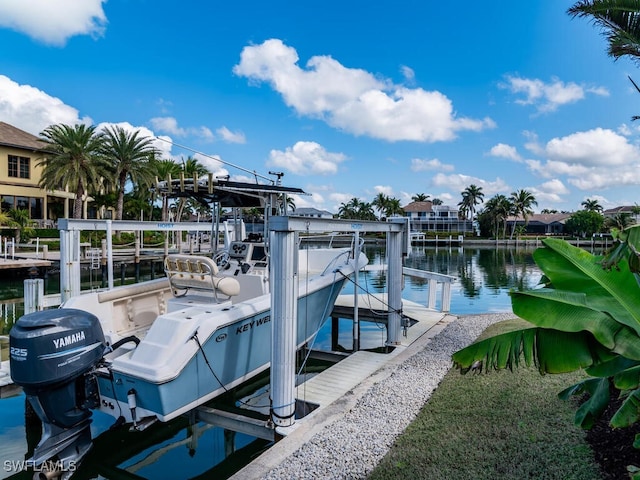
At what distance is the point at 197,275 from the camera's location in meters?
6.54

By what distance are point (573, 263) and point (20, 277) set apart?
1027 inches

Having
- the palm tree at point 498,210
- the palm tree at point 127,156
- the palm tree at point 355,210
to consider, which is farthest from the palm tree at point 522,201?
the palm tree at point 127,156

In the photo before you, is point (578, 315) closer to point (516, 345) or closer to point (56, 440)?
point (516, 345)

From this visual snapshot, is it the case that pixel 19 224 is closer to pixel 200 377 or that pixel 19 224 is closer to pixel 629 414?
pixel 200 377

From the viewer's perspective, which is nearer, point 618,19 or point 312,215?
point 618,19

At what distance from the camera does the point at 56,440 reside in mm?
4316

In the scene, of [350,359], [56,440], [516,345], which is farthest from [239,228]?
[516,345]

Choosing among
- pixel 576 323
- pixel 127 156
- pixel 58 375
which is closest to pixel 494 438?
pixel 576 323

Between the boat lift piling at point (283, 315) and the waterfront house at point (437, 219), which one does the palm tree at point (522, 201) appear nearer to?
the waterfront house at point (437, 219)

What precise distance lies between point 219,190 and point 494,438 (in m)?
5.19

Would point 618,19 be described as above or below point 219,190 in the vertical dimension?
above

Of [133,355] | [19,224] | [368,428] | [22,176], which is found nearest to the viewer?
[133,355]

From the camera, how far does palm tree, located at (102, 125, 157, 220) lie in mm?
32312

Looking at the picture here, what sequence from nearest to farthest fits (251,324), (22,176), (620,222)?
(251,324), (620,222), (22,176)
